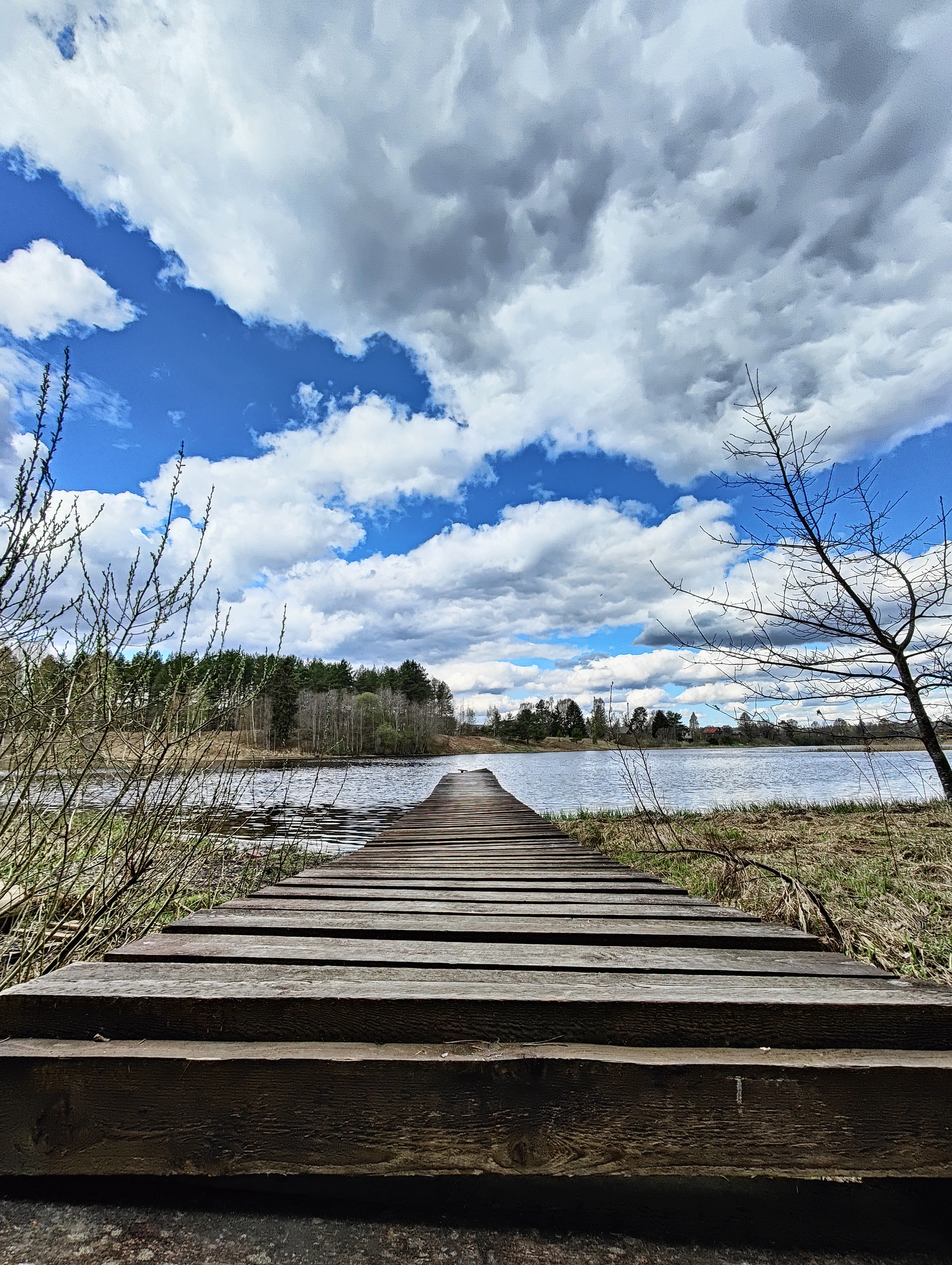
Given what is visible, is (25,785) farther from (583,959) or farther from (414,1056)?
(583,959)

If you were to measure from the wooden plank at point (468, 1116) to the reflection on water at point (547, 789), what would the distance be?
2.88 m

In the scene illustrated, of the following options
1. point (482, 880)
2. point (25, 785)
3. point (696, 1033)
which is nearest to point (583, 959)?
point (696, 1033)

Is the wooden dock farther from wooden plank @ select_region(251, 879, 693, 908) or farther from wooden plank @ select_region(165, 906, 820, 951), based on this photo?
wooden plank @ select_region(251, 879, 693, 908)

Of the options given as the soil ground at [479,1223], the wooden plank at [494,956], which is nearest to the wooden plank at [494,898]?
the wooden plank at [494,956]

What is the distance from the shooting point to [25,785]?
2637mm

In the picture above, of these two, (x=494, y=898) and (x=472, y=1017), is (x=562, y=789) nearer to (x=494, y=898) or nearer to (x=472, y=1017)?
(x=494, y=898)

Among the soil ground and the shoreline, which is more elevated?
the shoreline

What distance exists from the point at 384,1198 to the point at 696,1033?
0.77m

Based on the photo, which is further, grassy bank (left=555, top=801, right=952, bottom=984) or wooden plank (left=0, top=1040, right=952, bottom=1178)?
grassy bank (left=555, top=801, right=952, bottom=984)

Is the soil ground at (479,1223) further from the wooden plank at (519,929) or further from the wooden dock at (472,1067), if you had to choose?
the wooden plank at (519,929)

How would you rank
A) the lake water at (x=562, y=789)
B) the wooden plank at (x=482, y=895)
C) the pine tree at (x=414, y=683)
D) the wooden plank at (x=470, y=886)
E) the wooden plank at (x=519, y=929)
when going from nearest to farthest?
the wooden plank at (x=519, y=929), the wooden plank at (x=482, y=895), the wooden plank at (x=470, y=886), the lake water at (x=562, y=789), the pine tree at (x=414, y=683)

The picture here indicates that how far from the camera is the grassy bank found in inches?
130

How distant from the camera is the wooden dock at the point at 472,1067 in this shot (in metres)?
1.23

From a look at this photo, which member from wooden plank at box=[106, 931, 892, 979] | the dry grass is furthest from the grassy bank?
the dry grass
